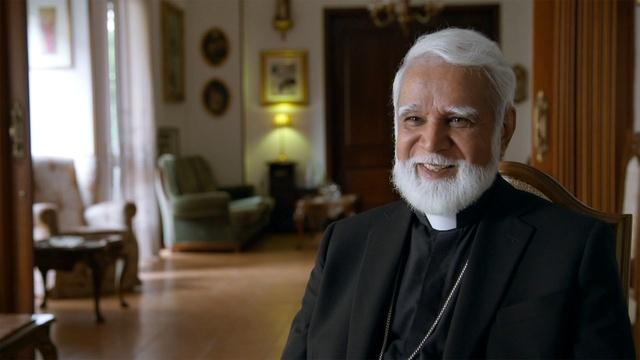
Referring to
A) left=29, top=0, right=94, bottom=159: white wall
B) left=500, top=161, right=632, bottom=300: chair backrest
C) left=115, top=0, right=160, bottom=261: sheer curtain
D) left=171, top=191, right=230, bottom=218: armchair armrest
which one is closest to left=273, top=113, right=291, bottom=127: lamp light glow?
left=171, top=191, right=230, bottom=218: armchair armrest

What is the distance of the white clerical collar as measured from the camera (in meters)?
1.81

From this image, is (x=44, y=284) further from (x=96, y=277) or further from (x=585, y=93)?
(x=585, y=93)

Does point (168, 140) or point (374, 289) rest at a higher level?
point (168, 140)

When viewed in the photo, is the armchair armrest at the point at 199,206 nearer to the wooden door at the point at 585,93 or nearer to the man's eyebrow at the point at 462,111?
the wooden door at the point at 585,93

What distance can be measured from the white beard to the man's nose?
0.06 feet

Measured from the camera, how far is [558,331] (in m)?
1.57

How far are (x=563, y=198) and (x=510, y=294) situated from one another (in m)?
0.47

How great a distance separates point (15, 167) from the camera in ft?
13.4

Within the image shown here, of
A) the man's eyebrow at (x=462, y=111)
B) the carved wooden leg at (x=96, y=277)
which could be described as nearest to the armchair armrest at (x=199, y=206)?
the carved wooden leg at (x=96, y=277)

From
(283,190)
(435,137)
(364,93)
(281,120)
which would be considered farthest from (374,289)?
(364,93)

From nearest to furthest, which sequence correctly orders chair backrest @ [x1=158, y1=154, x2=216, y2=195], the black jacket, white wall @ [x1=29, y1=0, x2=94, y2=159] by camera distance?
1. the black jacket
2. white wall @ [x1=29, y1=0, x2=94, y2=159]
3. chair backrest @ [x1=158, y1=154, x2=216, y2=195]

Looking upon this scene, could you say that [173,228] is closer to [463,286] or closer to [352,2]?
[352,2]

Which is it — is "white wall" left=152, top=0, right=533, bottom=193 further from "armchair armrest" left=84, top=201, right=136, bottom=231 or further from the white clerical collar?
the white clerical collar

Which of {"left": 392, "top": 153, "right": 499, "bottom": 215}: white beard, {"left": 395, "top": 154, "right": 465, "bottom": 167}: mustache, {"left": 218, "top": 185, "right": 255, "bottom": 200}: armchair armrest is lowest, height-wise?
{"left": 218, "top": 185, "right": 255, "bottom": 200}: armchair armrest
